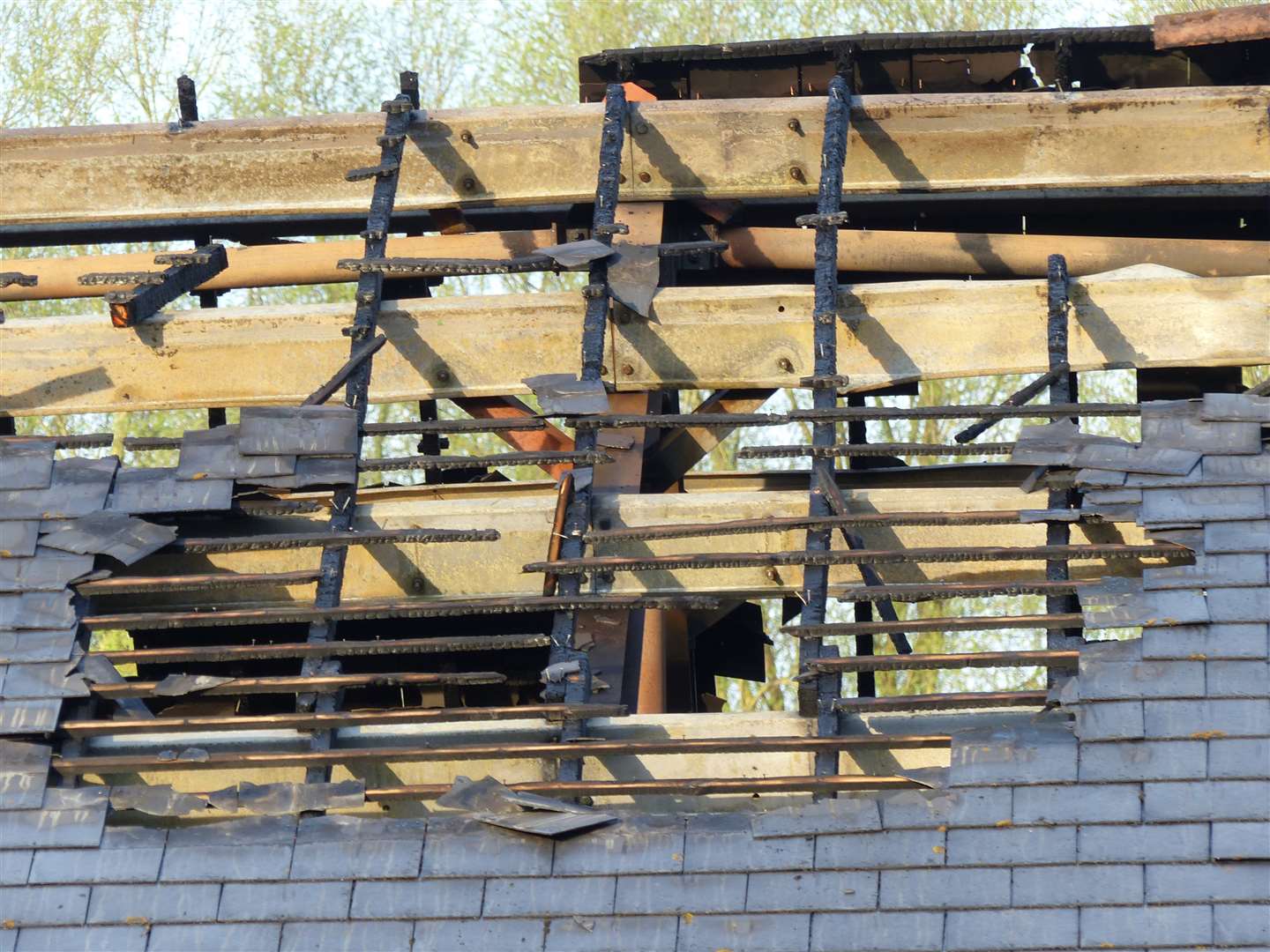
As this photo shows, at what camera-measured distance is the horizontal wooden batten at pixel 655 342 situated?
10.7 meters

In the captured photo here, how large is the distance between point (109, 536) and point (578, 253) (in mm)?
2744

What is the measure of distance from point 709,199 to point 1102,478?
10.7ft

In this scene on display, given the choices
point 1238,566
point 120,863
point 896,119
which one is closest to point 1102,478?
point 1238,566

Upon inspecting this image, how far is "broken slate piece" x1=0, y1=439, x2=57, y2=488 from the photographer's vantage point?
10.1 metres

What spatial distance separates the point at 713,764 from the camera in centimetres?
920

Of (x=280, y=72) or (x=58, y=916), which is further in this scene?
(x=280, y=72)

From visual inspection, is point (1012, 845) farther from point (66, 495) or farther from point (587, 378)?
point (66, 495)

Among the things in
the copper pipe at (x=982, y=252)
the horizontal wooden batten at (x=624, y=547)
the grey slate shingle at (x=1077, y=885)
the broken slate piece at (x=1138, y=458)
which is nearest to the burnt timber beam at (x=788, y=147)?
the copper pipe at (x=982, y=252)

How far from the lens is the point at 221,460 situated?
395 inches

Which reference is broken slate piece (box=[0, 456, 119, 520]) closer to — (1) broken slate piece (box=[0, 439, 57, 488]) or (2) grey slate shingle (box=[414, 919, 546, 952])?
(1) broken slate piece (box=[0, 439, 57, 488])

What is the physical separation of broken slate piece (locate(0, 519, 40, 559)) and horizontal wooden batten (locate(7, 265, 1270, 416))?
1464mm

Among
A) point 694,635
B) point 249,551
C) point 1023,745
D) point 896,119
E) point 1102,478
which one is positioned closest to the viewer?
point 1023,745

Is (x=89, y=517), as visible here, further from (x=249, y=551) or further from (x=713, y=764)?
(x=713, y=764)

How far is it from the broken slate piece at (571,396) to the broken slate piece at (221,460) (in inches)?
49.4
